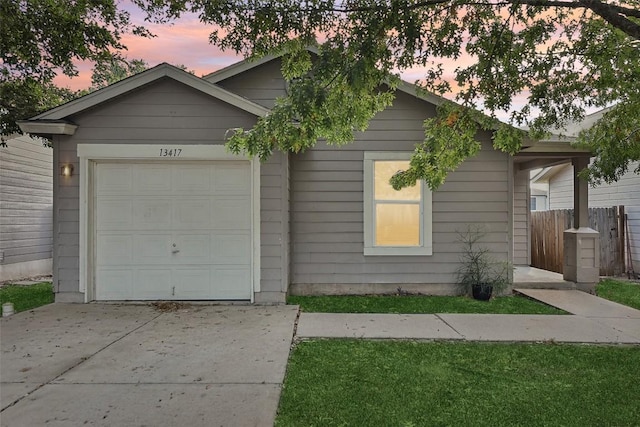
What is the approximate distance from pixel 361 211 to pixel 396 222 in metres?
0.73

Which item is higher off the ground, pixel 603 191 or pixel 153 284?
pixel 603 191

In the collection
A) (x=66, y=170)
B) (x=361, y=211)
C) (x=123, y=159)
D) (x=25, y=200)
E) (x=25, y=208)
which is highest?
(x=123, y=159)

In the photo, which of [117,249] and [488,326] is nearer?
[488,326]

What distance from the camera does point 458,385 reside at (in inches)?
146

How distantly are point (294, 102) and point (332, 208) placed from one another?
395 cm

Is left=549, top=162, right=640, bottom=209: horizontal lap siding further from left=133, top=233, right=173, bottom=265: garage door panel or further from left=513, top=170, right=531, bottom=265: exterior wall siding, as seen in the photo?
left=133, top=233, right=173, bottom=265: garage door panel

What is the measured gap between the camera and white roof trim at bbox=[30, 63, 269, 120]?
6602mm

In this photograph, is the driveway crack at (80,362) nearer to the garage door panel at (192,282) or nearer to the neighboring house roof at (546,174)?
the garage door panel at (192,282)

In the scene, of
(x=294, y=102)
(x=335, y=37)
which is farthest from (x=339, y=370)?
(x=335, y=37)

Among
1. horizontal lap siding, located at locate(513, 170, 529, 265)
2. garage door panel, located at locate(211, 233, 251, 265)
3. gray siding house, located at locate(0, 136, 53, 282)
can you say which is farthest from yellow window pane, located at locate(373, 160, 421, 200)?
gray siding house, located at locate(0, 136, 53, 282)

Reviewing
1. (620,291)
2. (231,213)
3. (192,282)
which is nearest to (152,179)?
(231,213)

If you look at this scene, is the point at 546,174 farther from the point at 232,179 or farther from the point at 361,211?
the point at 232,179

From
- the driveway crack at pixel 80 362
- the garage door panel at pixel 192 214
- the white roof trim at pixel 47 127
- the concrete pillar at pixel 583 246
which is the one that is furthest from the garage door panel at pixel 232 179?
the concrete pillar at pixel 583 246

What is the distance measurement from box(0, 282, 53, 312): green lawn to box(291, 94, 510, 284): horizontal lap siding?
15.0 feet
